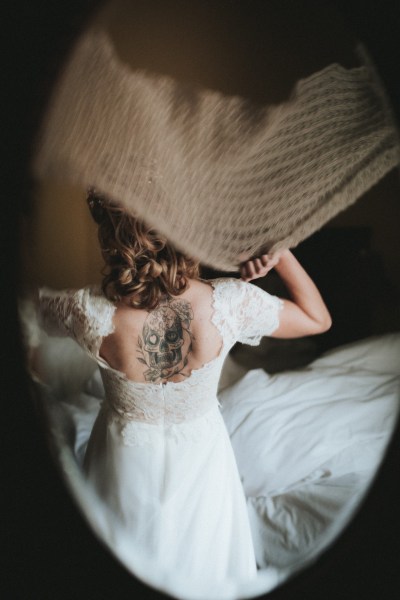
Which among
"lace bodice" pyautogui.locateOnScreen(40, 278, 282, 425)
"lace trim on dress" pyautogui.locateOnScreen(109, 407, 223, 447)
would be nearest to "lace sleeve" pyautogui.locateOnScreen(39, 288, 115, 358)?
"lace bodice" pyautogui.locateOnScreen(40, 278, 282, 425)

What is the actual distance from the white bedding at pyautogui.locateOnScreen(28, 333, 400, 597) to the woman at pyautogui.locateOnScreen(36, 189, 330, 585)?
0.02 meters

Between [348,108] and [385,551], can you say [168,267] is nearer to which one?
[348,108]

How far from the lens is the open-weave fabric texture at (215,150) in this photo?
478 mm

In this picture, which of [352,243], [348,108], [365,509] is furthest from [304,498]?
[348,108]

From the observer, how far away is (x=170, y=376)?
575mm

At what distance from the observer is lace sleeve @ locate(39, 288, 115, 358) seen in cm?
55

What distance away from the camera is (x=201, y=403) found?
59cm

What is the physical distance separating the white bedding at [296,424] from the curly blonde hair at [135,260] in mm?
122

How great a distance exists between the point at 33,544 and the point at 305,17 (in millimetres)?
797

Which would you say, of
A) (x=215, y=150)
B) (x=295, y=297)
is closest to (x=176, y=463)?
(x=295, y=297)

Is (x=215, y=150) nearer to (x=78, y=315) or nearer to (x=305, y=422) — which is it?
(x=78, y=315)

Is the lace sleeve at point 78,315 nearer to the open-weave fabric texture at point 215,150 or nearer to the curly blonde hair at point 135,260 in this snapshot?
the curly blonde hair at point 135,260

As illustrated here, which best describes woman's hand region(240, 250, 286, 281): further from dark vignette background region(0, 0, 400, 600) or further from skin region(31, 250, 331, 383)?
dark vignette background region(0, 0, 400, 600)

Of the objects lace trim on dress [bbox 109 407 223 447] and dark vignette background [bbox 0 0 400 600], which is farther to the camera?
lace trim on dress [bbox 109 407 223 447]
